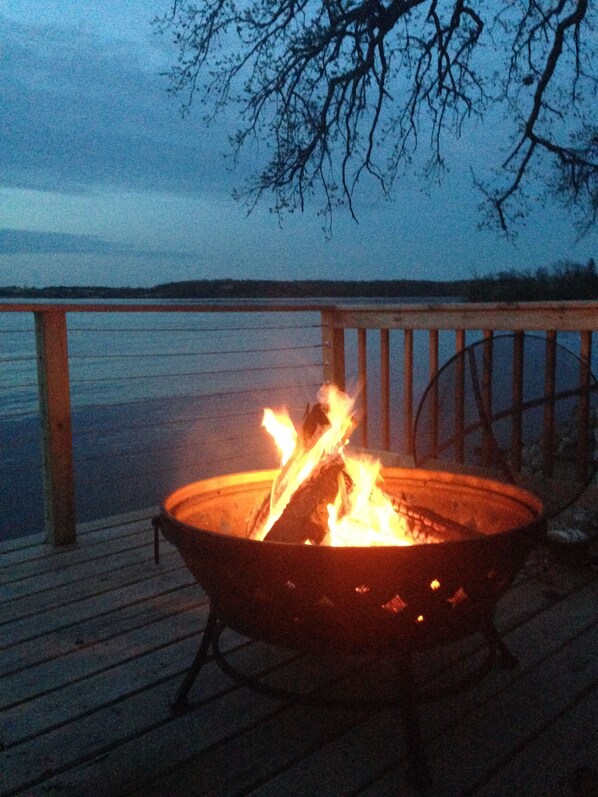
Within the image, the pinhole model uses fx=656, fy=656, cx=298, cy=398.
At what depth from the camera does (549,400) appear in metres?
2.47

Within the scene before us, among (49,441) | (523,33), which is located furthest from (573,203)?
(49,441)

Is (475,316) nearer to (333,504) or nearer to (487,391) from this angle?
(487,391)

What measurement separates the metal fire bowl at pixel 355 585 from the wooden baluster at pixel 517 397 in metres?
1.10

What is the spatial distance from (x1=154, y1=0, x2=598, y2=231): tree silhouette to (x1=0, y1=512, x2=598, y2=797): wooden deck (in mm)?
4189

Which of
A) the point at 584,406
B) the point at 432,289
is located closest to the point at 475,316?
the point at 584,406

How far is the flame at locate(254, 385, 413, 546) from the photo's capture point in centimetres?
170

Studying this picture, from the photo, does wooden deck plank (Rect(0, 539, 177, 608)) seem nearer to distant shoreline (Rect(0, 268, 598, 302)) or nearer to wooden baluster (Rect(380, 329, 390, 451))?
wooden baluster (Rect(380, 329, 390, 451))

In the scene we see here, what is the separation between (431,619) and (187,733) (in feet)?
2.15

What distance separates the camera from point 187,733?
1542 millimetres

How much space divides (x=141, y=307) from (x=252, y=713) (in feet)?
5.94

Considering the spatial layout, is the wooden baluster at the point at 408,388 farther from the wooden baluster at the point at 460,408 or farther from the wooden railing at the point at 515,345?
the wooden baluster at the point at 460,408

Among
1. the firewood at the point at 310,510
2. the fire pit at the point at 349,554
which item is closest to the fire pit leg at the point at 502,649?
the fire pit at the point at 349,554

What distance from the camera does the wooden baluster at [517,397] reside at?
2.60m

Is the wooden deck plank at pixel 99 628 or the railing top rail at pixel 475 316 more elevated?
the railing top rail at pixel 475 316
